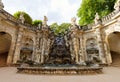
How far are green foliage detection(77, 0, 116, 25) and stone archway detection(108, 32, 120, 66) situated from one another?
5440 mm

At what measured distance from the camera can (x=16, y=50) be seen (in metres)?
13.0

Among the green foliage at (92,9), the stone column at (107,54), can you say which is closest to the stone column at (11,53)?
the stone column at (107,54)

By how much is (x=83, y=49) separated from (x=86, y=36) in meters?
1.63

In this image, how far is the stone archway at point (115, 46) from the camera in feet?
43.6

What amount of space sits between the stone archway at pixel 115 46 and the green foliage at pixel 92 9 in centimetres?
544

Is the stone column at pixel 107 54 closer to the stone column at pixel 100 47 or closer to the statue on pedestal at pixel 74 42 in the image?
the stone column at pixel 100 47

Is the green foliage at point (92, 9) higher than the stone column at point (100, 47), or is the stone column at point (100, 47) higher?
the green foliage at point (92, 9)

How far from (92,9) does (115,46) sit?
7.39 metres

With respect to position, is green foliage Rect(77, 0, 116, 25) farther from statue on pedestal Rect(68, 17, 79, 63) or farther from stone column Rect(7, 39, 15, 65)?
stone column Rect(7, 39, 15, 65)

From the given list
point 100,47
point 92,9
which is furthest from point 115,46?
point 92,9

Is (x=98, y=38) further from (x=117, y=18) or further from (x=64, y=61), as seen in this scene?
(x=64, y=61)

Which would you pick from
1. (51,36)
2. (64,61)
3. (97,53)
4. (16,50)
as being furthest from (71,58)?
(16,50)

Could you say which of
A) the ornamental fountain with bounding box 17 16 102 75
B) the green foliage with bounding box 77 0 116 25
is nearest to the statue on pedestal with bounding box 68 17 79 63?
the ornamental fountain with bounding box 17 16 102 75

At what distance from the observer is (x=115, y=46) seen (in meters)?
13.9
